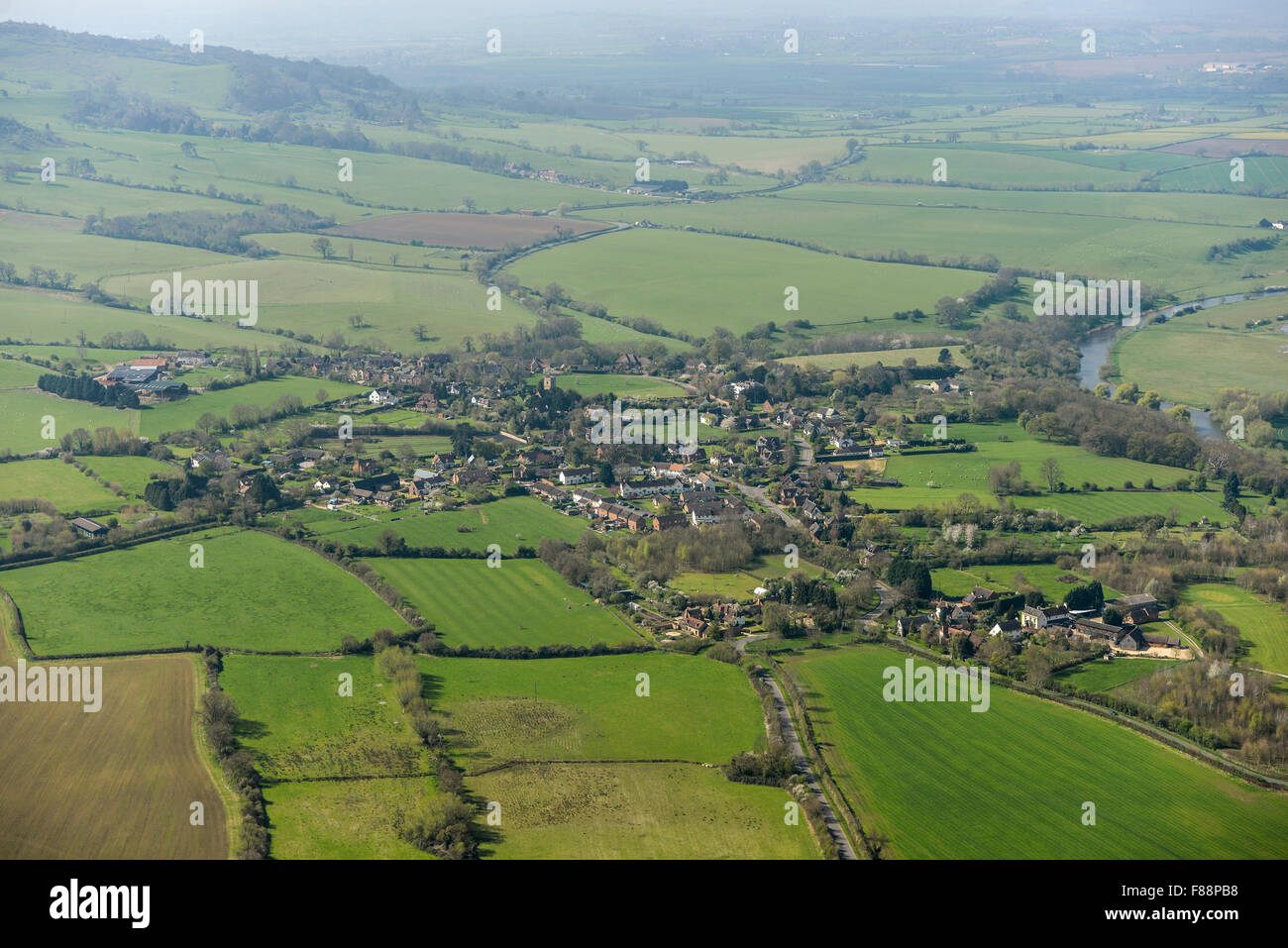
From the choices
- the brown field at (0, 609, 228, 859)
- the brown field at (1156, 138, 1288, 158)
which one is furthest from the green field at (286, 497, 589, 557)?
the brown field at (1156, 138, 1288, 158)

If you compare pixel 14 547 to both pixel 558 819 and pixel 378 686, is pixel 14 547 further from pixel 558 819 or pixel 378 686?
pixel 558 819

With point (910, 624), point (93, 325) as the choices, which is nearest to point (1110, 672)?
point (910, 624)

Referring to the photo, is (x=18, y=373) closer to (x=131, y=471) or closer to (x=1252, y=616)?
(x=131, y=471)

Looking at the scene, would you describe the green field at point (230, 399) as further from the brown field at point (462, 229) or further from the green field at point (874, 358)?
the brown field at point (462, 229)

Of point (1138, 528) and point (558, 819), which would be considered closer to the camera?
point (558, 819)

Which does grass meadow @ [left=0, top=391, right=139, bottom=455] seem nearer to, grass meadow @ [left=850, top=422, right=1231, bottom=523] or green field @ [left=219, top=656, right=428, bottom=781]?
green field @ [left=219, top=656, right=428, bottom=781]

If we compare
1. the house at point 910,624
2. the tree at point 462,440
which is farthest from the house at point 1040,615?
the tree at point 462,440

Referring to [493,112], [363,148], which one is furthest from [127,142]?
[493,112]
